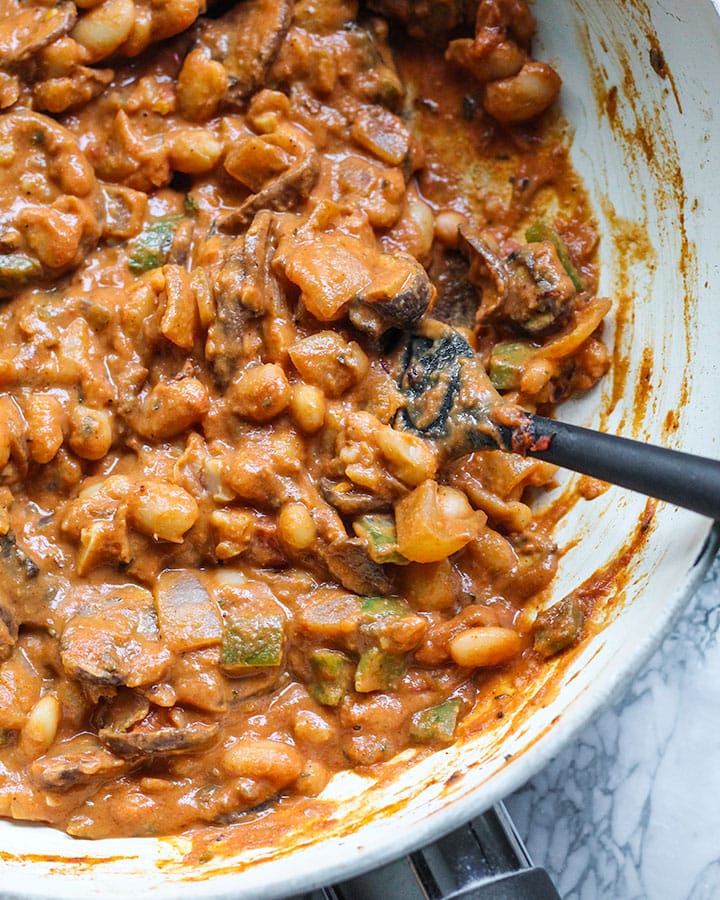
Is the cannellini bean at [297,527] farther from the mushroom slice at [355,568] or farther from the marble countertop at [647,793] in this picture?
the marble countertop at [647,793]

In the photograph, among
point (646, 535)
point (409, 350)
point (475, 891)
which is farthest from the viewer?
point (409, 350)

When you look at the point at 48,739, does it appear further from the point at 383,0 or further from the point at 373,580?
the point at 383,0

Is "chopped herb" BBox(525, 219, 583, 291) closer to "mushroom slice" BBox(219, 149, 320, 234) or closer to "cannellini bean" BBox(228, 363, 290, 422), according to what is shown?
"mushroom slice" BBox(219, 149, 320, 234)

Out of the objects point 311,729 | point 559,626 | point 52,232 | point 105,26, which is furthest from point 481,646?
point 105,26

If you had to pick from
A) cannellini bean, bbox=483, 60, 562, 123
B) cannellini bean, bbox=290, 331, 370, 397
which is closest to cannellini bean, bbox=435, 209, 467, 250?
cannellini bean, bbox=483, 60, 562, 123

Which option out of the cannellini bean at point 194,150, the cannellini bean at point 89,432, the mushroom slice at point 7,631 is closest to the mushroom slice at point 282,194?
the cannellini bean at point 194,150

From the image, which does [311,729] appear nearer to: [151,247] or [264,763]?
[264,763]

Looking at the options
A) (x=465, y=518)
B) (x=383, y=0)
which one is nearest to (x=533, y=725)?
(x=465, y=518)
